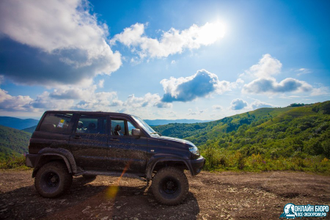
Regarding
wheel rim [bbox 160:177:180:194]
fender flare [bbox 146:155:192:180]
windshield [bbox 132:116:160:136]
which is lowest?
wheel rim [bbox 160:177:180:194]

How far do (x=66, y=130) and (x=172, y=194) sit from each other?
11.6ft

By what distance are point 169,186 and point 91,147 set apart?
95.8 inches

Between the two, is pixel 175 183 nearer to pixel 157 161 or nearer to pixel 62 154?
pixel 157 161

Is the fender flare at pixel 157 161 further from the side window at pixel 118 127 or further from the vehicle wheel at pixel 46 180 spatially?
the vehicle wheel at pixel 46 180

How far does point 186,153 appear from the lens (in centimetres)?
413

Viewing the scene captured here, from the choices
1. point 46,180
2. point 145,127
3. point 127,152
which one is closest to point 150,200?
point 127,152

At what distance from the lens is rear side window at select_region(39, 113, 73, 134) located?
4.43 meters

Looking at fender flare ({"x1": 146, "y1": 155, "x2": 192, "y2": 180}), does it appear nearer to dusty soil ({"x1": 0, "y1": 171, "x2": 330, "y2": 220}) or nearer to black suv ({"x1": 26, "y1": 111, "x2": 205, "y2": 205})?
black suv ({"x1": 26, "y1": 111, "x2": 205, "y2": 205})

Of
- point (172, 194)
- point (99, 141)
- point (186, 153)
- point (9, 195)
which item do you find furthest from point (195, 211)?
point (9, 195)

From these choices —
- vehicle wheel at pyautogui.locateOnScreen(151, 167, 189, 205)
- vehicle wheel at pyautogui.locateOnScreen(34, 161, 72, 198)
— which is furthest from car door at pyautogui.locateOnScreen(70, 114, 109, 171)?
vehicle wheel at pyautogui.locateOnScreen(151, 167, 189, 205)

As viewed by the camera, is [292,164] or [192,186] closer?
[192,186]

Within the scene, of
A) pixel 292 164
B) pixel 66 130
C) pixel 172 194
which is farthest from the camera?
pixel 292 164

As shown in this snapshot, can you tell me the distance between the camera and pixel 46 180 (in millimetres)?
4246

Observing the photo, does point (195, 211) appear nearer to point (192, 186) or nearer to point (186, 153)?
point (186, 153)
